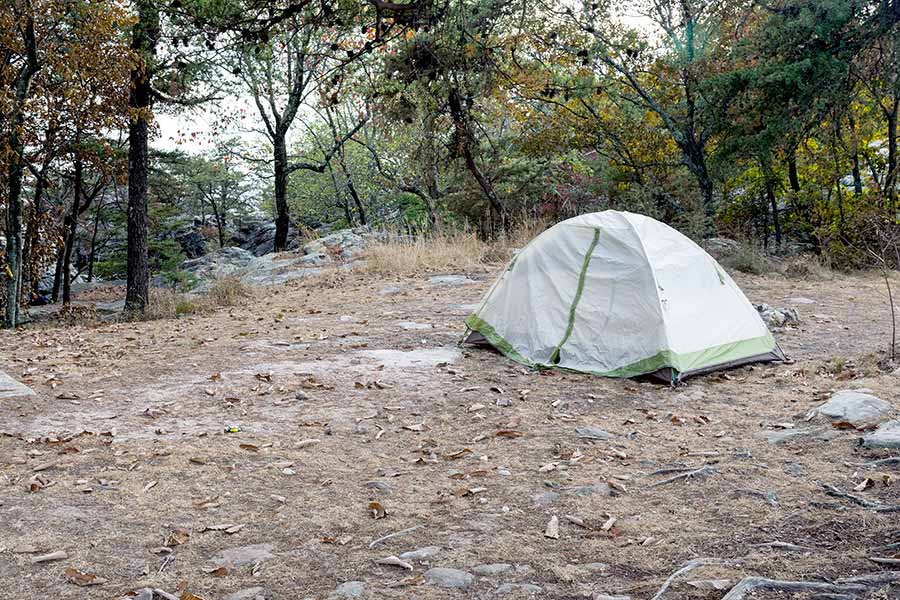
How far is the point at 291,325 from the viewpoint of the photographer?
29.0 feet

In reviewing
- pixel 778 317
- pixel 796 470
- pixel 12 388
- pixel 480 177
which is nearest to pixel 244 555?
pixel 796 470

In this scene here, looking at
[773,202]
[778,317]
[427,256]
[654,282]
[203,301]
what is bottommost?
[778,317]

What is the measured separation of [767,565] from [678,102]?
13420mm

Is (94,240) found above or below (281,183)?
below

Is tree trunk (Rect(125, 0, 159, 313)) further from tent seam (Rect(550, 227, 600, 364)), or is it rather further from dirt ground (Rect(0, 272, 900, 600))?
tent seam (Rect(550, 227, 600, 364))

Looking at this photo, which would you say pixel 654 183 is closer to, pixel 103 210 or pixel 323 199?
pixel 323 199

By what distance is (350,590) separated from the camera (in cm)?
267

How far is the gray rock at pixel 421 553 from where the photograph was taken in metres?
2.98

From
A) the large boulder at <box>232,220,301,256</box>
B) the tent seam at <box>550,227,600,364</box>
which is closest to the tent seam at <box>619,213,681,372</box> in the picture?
the tent seam at <box>550,227,600,364</box>

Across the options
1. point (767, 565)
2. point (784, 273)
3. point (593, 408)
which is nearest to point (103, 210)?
point (784, 273)

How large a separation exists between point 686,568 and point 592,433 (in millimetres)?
2298

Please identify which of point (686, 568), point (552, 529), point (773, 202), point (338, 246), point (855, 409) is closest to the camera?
point (686, 568)

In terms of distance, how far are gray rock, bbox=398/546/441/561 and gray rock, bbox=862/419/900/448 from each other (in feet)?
8.26

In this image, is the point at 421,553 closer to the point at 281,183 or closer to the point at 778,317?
the point at 778,317
